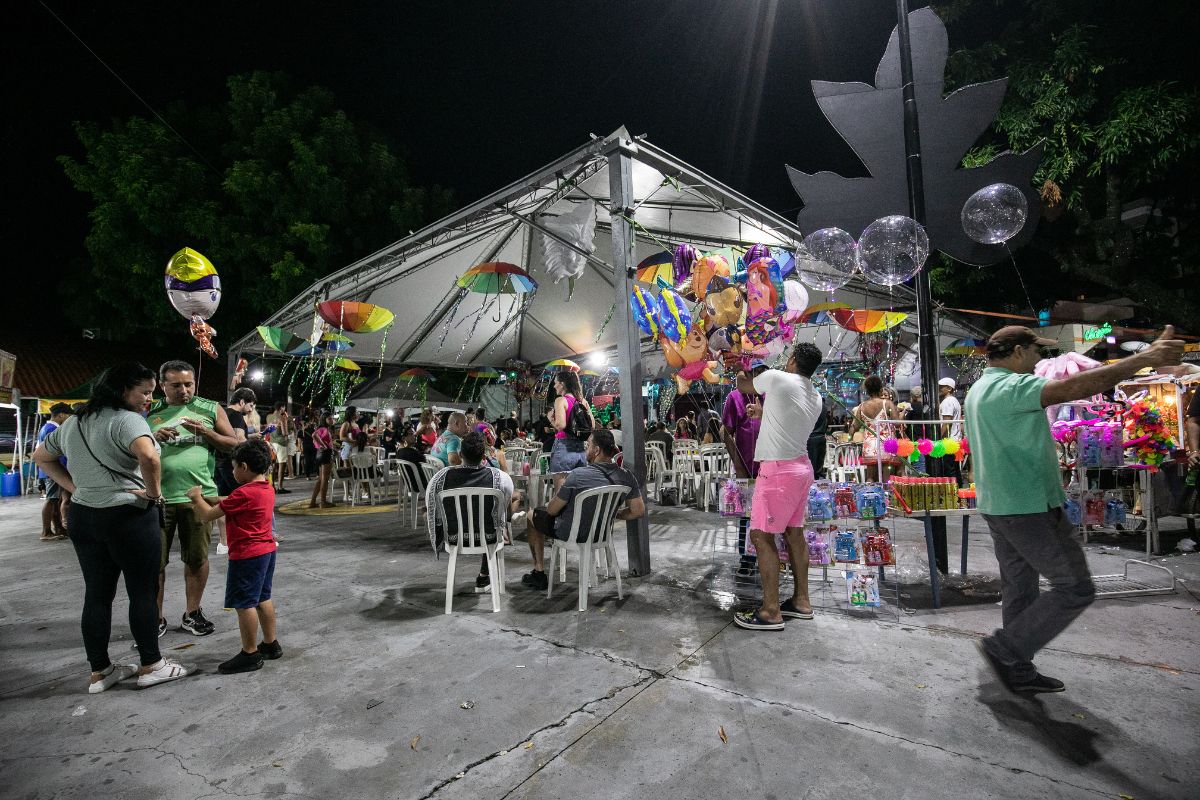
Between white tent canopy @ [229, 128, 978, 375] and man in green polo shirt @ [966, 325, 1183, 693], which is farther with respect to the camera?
white tent canopy @ [229, 128, 978, 375]

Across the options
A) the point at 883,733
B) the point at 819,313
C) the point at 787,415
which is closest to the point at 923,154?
the point at 787,415

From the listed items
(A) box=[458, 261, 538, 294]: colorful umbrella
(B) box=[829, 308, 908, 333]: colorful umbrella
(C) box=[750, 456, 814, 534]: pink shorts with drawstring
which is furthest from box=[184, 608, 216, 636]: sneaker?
(B) box=[829, 308, 908, 333]: colorful umbrella

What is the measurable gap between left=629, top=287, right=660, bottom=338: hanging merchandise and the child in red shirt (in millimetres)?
3105

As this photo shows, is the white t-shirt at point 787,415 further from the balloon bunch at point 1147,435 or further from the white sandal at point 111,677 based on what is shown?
the white sandal at point 111,677

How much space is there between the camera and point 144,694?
2854mm

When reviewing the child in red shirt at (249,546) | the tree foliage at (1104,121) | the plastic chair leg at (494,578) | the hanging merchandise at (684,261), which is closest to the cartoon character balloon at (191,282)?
the child in red shirt at (249,546)

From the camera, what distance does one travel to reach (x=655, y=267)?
7.28m

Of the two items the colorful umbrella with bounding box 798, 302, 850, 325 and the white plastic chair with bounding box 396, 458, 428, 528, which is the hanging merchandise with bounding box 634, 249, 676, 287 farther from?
the white plastic chair with bounding box 396, 458, 428, 528

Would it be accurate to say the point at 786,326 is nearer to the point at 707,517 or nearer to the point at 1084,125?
the point at 707,517

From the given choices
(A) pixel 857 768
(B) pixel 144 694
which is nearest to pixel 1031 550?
(A) pixel 857 768

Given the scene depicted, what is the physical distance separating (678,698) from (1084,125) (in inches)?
498

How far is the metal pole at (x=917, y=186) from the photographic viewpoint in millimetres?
4652

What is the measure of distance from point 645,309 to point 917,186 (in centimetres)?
252

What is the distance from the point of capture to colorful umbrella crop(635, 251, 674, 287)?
7.14 metres
